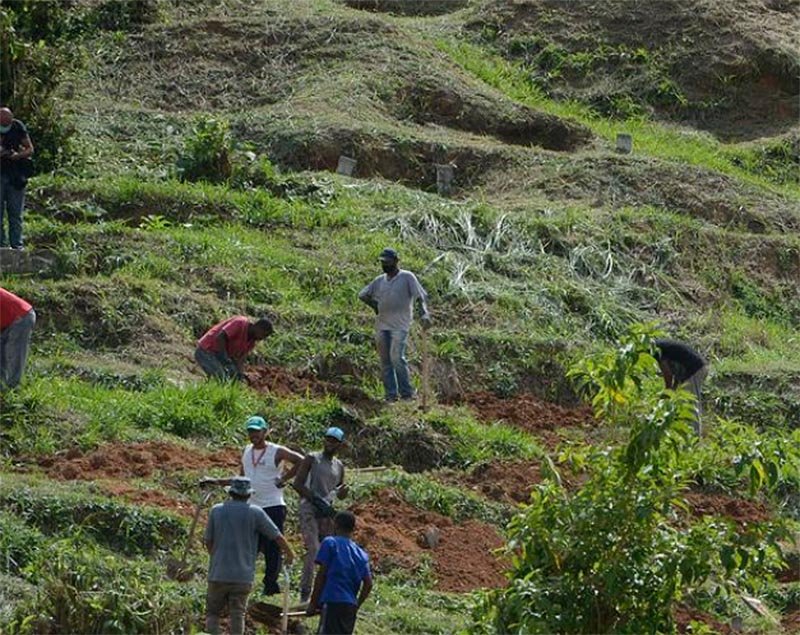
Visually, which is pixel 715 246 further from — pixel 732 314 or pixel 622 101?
pixel 622 101

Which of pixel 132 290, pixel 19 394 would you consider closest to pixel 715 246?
pixel 132 290

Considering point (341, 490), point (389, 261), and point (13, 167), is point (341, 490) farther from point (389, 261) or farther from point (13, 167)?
point (13, 167)

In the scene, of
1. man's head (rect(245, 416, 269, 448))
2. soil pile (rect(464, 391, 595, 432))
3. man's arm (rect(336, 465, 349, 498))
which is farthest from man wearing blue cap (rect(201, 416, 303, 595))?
soil pile (rect(464, 391, 595, 432))

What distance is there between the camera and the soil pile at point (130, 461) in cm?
1705

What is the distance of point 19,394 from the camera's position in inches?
711

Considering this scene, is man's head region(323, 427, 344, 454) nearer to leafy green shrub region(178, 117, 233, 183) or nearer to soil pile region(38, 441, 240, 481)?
soil pile region(38, 441, 240, 481)

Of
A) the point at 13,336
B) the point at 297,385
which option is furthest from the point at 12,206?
the point at 13,336

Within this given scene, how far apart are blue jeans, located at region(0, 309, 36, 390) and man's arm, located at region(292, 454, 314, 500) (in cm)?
364

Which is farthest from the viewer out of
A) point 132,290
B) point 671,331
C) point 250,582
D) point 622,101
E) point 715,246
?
point 622,101

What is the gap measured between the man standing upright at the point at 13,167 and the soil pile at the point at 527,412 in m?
4.70

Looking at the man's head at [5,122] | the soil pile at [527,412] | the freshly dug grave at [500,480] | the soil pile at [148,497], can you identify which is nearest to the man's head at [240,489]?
the soil pile at [148,497]

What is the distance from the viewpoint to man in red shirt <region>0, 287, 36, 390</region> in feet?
58.4

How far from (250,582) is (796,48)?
20.8m

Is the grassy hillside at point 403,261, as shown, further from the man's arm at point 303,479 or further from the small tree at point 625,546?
the man's arm at point 303,479
